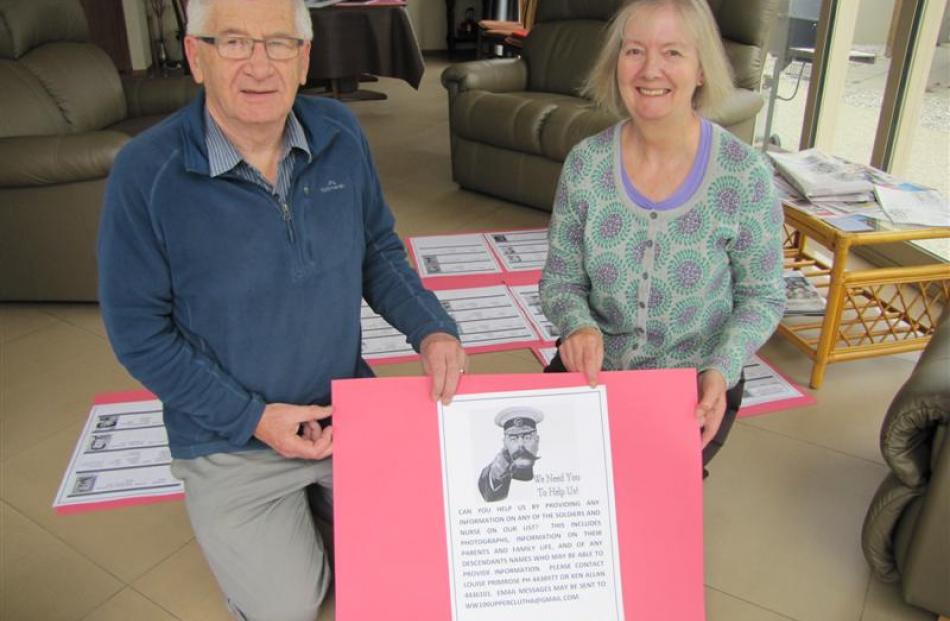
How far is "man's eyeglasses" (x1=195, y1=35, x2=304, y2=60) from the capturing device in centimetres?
105

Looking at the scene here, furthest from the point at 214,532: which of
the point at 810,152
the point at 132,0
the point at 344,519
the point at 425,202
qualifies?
the point at 132,0

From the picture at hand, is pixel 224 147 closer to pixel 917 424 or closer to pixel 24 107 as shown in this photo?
pixel 917 424

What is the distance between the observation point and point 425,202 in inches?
141

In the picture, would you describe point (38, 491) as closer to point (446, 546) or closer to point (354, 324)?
point (354, 324)

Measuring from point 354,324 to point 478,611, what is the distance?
522mm

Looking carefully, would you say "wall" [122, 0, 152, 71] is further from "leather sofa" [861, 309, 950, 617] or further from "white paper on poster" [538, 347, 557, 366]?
"leather sofa" [861, 309, 950, 617]

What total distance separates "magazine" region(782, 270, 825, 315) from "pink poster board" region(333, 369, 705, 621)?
→ 1.49 m

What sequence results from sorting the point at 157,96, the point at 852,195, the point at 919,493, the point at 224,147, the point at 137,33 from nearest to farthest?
the point at 224,147, the point at 919,493, the point at 852,195, the point at 157,96, the point at 137,33

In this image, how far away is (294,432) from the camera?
117 cm

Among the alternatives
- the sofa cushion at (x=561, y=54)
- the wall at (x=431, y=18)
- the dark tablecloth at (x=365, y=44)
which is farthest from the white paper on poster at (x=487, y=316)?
the wall at (x=431, y=18)

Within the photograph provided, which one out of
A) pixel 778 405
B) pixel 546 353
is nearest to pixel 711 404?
pixel 778 405

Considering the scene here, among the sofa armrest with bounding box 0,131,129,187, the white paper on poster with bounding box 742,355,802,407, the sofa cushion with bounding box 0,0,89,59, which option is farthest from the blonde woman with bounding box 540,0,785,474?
the sofa cushion with bounding box 0,0,89,59

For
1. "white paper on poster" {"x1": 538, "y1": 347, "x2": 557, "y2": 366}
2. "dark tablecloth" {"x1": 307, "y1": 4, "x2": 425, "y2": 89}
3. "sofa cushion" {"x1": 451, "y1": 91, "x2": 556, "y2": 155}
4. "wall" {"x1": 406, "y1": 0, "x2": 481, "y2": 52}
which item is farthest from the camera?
"wall" {"x1": 406, "y1": 0, "x2": 481, "y2": 52}

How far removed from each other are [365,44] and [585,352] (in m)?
4.28
